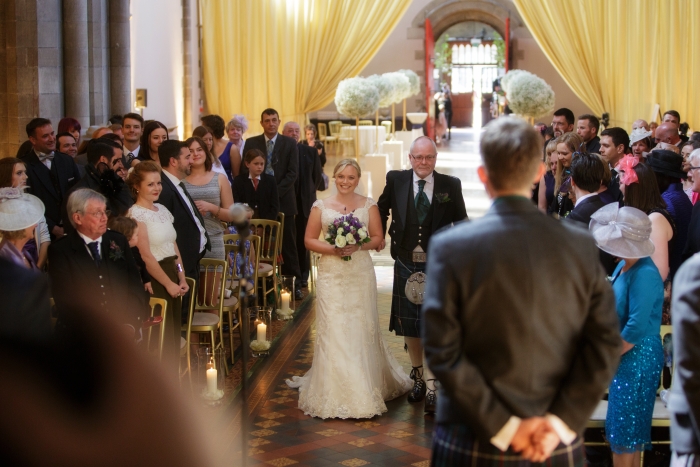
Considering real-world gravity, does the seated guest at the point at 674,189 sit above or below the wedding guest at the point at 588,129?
below

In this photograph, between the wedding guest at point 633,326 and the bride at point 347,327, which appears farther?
the bride at point 347,327

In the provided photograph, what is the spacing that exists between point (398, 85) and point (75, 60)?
8.26 m

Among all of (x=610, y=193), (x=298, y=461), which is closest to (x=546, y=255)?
(x=298, y=461)

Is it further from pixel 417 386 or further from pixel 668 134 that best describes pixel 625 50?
pixel 417 386

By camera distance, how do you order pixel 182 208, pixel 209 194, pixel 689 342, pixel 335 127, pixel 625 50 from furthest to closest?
pixel 335 127
pixel 625 50
pixel 209 194
pixel 182 208
pixel 689 342

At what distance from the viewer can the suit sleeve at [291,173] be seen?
8047 millimetres

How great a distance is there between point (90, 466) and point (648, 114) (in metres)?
12.0

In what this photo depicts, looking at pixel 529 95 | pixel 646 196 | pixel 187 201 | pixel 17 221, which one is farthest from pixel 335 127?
pixel 17 221

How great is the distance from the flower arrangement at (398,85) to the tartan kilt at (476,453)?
13370 mm

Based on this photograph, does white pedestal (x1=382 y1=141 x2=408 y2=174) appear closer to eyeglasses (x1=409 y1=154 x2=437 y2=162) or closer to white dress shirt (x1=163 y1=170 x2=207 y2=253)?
white dress shirt (x1=163 y1=170 x2=207 y2=253)

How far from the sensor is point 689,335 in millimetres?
2059

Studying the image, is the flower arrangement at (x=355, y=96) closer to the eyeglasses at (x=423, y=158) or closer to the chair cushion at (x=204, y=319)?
the chair cushion at (x=204, y=319)

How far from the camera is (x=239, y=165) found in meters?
8.36

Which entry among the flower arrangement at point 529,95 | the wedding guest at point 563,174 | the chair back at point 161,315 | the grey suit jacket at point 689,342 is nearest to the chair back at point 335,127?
the flower arrangement at point 529,95
